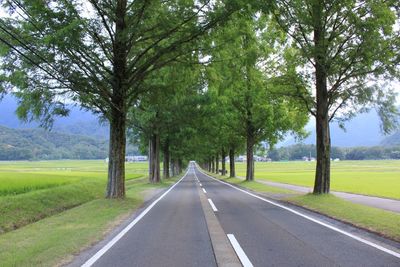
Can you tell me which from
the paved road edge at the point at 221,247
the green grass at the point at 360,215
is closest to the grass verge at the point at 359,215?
the green grass at the point at 360,215

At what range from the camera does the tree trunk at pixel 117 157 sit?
19266 millimetres

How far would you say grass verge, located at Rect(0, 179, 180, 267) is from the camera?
744 cm

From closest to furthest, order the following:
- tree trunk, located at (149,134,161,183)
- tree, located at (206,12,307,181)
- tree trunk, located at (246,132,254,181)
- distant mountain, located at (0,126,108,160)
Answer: tree, located at (206,12,307,181)
tree trunk, located at (149,134,161,183)
tree trunk, located at (246,132,254,181)
distant mountain, located at (0,126,108,160)

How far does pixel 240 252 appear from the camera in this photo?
795 cm

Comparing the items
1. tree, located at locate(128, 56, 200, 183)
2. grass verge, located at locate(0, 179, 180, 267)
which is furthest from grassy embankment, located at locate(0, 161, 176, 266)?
tree, located at locate(128, 56, 200, 183)

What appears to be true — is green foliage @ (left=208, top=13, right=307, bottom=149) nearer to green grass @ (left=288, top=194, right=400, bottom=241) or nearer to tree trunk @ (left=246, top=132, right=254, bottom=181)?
tree trunk @ (left=246, top=132, right=254, bottom=181)

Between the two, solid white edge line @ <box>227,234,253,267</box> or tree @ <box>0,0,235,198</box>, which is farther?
tree @ <box>0,0,235,198</box>

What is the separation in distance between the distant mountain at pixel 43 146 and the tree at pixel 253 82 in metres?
67.1

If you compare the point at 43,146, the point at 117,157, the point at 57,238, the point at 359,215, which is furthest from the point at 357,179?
the point at 43,146

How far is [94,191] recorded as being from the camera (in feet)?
93.2

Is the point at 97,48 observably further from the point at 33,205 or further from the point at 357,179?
the point at 357,179

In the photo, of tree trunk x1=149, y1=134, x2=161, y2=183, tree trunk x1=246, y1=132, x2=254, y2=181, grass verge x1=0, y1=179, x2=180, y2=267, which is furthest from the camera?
tree trunk x1=246, y1=132, x2=254, y2=181

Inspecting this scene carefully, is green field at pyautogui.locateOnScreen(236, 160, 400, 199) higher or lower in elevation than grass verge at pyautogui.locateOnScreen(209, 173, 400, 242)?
lower

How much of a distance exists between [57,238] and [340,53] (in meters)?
15.1
